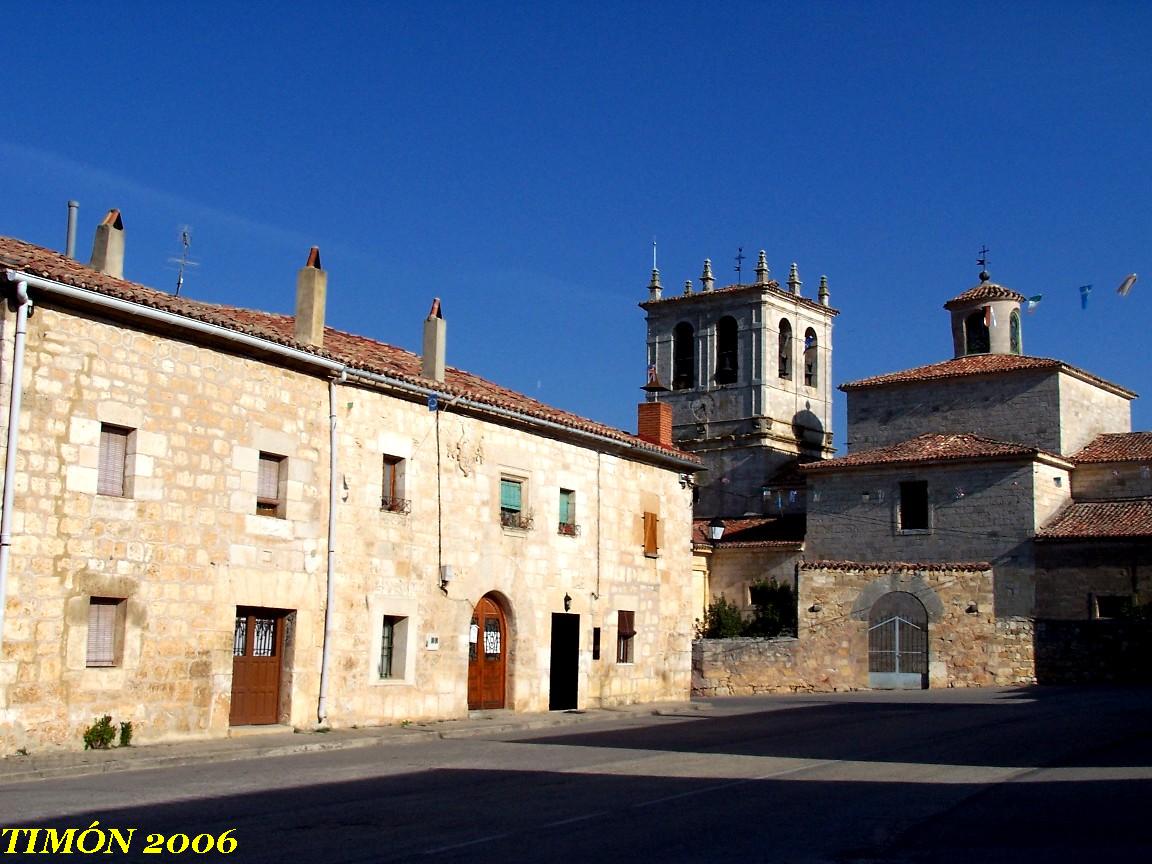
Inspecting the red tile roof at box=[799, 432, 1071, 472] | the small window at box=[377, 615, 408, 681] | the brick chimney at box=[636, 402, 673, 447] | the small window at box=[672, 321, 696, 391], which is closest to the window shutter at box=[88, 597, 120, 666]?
the small window at box=[377, 615, 408, 681]

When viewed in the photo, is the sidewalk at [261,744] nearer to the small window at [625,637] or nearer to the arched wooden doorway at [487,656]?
the arched wooden doorway at [487,656]

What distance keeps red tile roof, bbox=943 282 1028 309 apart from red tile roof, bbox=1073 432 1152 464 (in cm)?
669

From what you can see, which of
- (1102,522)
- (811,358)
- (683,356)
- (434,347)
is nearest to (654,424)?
(434,347)

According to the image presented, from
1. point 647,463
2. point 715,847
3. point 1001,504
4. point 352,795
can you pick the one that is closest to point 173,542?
point 352,795

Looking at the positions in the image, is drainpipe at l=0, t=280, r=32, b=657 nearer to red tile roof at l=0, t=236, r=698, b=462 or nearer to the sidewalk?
red tile roof at l=0, t=236, r=698, b=462

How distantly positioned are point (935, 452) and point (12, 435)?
1249 inches

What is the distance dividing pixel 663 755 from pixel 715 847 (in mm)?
7582

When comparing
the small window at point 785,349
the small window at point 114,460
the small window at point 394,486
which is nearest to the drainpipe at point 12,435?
the small window at point 114,460

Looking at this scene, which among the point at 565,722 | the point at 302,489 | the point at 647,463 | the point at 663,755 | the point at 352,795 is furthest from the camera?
the point at 647,463

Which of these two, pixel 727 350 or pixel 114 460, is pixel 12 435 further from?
pixel 727 350

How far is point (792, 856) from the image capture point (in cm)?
887

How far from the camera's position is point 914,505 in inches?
1702

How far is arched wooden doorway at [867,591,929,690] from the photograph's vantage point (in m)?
35.8

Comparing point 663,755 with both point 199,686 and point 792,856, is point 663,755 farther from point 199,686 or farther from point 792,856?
point 792,856
